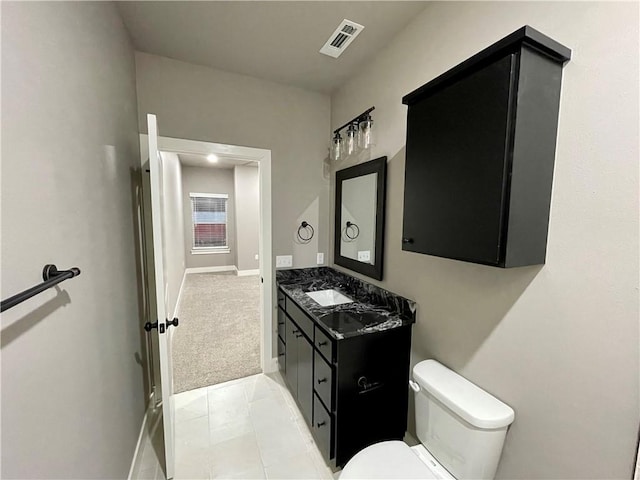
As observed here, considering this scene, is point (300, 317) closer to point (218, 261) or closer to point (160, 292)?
point (160, 292)

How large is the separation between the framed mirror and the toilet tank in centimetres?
82

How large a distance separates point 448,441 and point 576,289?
2.74 feet

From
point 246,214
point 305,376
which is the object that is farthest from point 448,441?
point 246,214

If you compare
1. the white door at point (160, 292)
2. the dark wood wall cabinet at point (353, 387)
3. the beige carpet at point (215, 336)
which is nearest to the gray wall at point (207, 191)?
the beige carpet at point (215, 336)

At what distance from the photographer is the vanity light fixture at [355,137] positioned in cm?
200

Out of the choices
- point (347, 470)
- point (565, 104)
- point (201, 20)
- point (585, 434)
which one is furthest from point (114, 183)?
point (585, 434)

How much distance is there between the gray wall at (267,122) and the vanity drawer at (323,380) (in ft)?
3.63

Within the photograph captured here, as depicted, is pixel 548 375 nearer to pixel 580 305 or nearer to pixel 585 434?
pixel 585 434

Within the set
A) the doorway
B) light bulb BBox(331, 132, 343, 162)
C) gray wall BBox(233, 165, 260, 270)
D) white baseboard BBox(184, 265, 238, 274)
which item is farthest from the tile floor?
white baseboard BBox(184, 265, 238, 274)

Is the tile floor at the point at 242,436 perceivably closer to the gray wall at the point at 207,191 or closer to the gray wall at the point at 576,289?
the gray wall at the point at 576,289

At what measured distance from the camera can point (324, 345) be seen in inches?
62.8

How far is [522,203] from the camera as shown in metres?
0.95

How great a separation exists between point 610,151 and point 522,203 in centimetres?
28

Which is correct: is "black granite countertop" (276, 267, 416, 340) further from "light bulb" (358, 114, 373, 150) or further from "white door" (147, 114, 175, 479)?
"light bulb" (358, 114, 373, 150)
